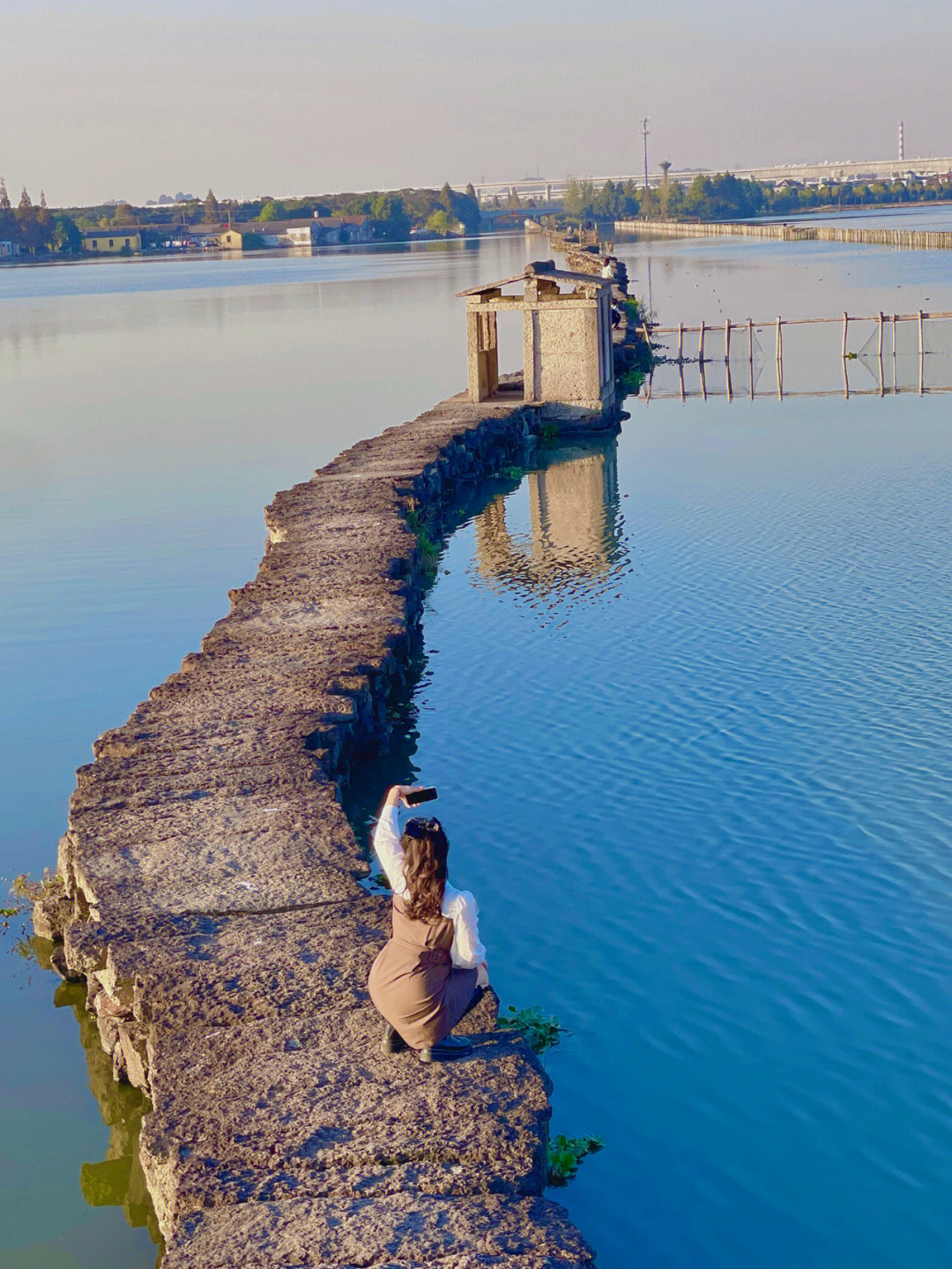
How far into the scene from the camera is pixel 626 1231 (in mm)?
6609

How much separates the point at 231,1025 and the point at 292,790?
9.59ft

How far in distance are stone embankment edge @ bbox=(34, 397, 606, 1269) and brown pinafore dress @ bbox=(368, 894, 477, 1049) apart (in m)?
0.18

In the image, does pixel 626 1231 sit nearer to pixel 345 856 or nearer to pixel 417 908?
pixel 417 908

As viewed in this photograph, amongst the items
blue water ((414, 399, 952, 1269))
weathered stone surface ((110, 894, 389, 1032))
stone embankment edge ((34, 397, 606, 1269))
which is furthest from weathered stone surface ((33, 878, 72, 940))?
blue water ((414, 399, 952, 1269))

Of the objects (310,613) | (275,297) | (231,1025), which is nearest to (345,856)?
(231,1025)

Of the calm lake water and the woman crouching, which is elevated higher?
the woman crouching

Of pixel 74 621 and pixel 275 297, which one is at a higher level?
pixel 275 297

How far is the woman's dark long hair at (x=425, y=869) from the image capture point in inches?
255

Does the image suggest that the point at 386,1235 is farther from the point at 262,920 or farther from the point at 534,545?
the point at 534,545

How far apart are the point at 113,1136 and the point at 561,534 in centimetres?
1412

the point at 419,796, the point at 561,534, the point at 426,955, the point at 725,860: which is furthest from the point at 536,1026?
the point at 561,534

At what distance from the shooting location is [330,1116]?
6.12m

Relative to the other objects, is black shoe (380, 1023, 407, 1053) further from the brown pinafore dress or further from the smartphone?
the smartphone

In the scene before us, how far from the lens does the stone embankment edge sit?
5531 millimetres
